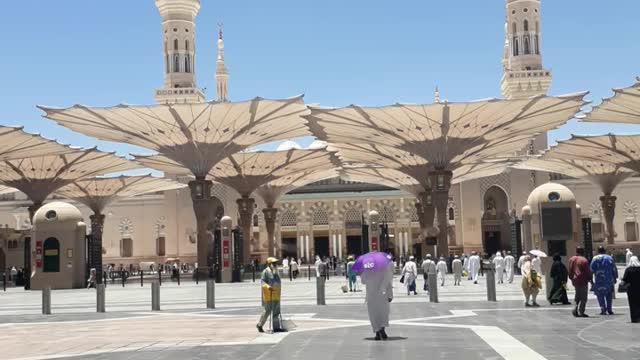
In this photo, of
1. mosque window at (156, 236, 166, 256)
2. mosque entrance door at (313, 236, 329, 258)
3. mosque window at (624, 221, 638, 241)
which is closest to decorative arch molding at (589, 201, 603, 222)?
mosque window at (624, 221, 638, 241)

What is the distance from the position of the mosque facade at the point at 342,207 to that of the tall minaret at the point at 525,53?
0.08m

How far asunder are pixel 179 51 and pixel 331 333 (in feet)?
198

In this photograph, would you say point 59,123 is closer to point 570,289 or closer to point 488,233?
point 570,289

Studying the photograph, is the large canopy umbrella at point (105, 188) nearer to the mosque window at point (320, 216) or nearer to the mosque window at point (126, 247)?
the mosque window at point (126, 247)

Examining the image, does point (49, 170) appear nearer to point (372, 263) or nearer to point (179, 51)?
point (179, 51)

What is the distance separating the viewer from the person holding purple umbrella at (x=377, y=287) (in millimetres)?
11602

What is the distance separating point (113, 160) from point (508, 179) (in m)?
32.8

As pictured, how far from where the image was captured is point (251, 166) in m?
52.0

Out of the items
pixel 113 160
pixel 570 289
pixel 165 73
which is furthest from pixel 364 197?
pixel 570 289

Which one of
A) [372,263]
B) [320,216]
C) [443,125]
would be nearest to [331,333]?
[372,263]

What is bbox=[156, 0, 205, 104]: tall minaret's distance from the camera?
69.2 metres

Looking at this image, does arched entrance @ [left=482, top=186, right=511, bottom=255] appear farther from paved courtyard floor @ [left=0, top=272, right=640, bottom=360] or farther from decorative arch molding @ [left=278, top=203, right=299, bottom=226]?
paved courtyard floor @ [left=0, top=272, right=640, bottom=360]

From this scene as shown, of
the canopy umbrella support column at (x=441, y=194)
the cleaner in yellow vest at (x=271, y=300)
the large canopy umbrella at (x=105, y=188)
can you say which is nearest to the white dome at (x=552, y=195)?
the cleaner in yellow vest at (x=271, y=300)

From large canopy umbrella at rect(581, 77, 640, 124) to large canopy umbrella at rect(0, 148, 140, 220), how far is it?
2751 centimetres
